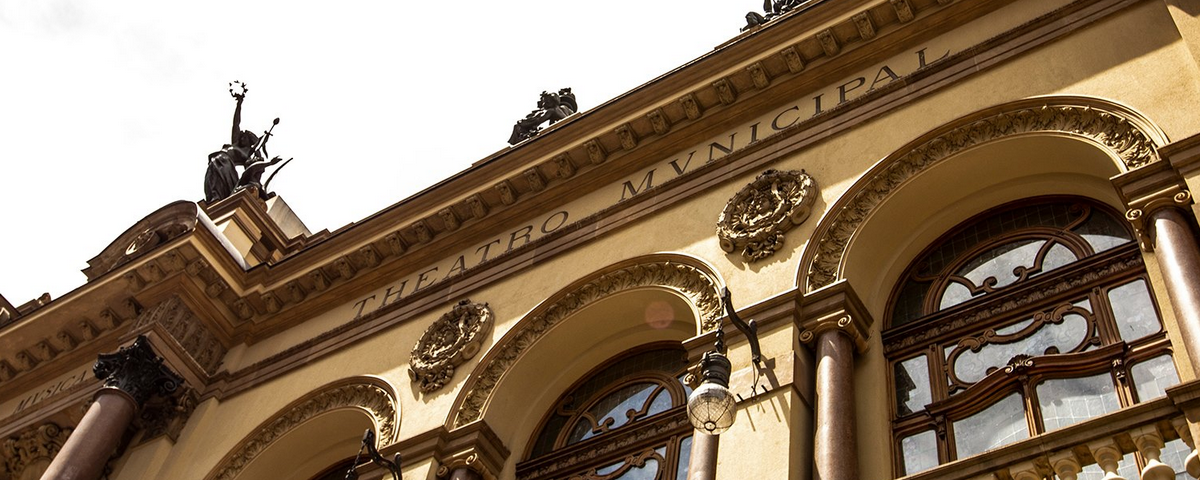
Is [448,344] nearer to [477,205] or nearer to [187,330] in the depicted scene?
[477,205]

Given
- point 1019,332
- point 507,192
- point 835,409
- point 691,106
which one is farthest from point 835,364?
point 507,192

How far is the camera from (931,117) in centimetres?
1266

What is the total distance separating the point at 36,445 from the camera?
688 inches

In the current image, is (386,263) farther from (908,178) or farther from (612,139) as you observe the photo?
(908,178)

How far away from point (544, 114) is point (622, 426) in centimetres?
641

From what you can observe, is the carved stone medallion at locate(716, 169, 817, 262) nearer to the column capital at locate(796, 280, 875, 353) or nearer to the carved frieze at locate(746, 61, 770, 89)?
the column capital at locate(796, 280, 875, 353)

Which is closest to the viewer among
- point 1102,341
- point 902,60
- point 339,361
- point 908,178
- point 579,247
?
point 1102,341

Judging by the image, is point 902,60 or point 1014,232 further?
point 902,60

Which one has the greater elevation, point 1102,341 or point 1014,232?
point 1014,232

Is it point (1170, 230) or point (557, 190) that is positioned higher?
point (557, 190)

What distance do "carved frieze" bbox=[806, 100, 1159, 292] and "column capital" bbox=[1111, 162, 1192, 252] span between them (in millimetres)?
521

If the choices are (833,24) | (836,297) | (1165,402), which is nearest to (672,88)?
(833,24)

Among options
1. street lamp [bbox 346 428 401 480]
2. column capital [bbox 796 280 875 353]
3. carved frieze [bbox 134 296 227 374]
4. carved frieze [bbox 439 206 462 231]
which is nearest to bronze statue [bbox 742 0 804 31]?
carved frieze [bbox 439 206 462 231]

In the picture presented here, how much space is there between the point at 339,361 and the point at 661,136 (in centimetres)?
476
